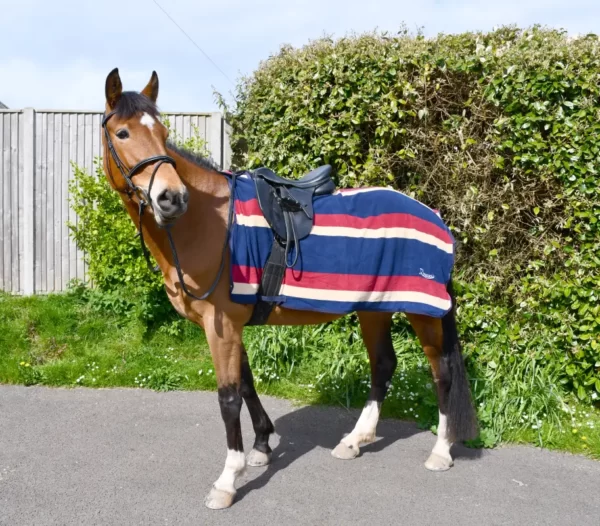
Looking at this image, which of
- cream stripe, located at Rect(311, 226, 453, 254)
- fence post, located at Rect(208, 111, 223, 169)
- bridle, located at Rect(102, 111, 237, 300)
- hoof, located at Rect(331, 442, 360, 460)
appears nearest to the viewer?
bridle, located at Rect(102, 111, 237, 300)

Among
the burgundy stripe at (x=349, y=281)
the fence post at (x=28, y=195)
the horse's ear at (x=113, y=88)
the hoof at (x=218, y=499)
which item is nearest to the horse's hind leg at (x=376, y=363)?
the burgundy stripe at (x=349, y=281)

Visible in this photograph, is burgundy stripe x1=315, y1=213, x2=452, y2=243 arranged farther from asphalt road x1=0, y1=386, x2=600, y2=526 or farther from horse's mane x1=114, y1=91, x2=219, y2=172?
asphalt road x1=0, y1=386, x2=600, y2=526

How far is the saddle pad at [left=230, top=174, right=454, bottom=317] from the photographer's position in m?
3.47

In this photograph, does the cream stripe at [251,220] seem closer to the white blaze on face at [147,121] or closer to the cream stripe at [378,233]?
the cream stripe at [378,233]

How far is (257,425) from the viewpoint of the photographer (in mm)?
3951

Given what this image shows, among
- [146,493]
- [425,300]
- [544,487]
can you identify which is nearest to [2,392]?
[146,493]

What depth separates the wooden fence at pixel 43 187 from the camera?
7.09 m

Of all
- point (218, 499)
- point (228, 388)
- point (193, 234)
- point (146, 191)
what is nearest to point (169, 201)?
point (146, 191)

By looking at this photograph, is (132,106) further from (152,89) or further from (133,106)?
(152,89)

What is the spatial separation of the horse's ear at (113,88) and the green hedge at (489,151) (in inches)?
102

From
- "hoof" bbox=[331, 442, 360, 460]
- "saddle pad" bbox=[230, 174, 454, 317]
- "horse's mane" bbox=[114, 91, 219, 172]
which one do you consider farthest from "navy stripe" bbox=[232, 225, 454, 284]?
"hoof" bbox=[331, 442, 360, 460]

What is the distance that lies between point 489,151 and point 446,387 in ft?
7.42

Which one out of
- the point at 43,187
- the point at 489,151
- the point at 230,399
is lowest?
the point at 230,399

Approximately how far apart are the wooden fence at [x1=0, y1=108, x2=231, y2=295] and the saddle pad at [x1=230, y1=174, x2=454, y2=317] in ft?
12.9
